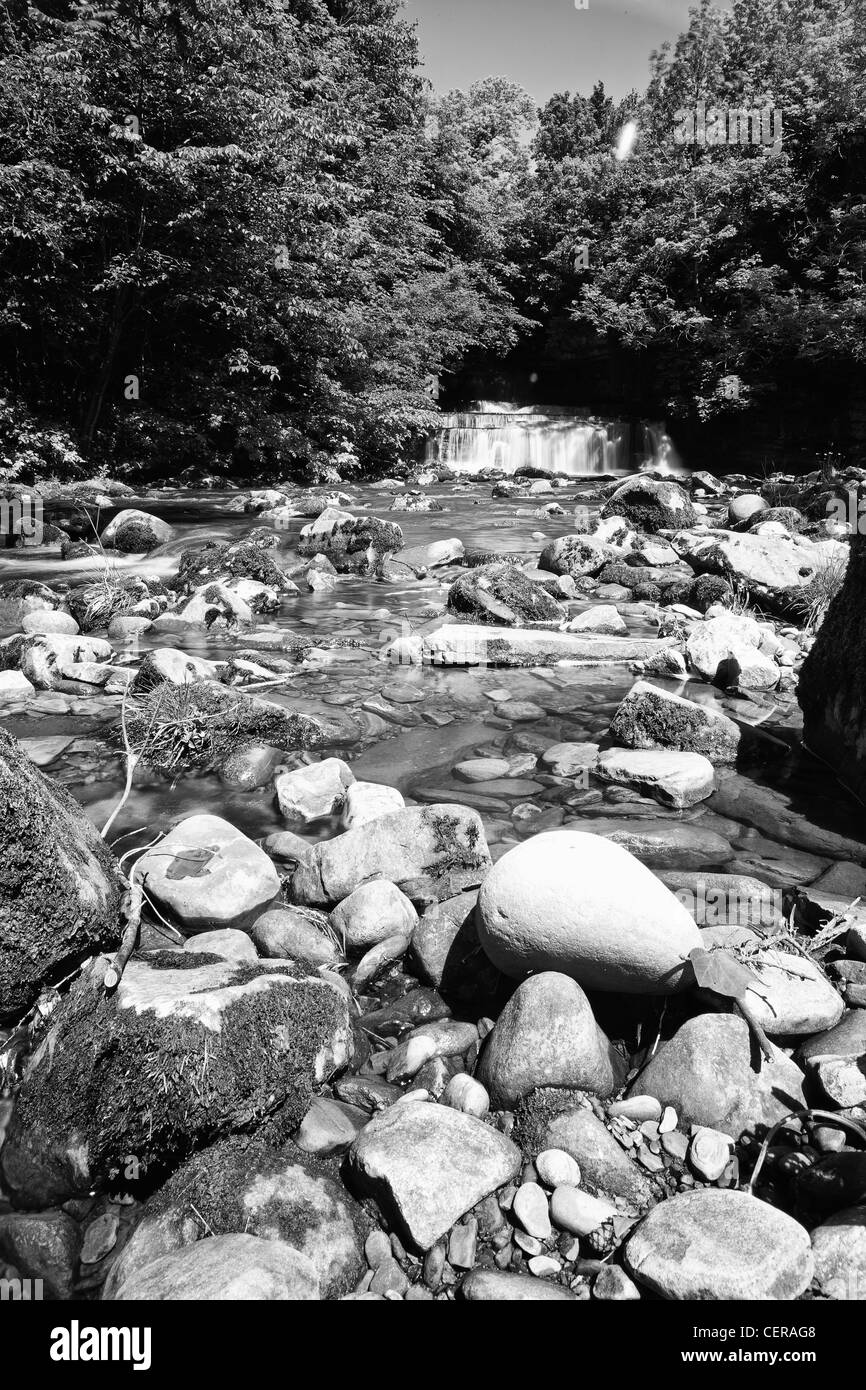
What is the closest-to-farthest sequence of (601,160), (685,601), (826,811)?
(826,811) < (685,601) < (601,160)

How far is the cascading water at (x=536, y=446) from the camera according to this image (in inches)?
935

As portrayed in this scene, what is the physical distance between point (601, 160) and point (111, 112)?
66.4 ft

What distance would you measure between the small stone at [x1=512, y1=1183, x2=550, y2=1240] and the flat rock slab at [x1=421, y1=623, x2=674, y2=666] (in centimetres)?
488

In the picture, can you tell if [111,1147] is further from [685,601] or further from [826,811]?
[685,601]

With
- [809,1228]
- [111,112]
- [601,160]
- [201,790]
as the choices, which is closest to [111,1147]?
[809,1228]

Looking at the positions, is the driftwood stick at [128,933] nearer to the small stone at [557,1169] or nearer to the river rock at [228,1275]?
the river rock at [228,1275]

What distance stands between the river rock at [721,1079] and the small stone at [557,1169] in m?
0.34

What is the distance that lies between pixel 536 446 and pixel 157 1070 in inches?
929

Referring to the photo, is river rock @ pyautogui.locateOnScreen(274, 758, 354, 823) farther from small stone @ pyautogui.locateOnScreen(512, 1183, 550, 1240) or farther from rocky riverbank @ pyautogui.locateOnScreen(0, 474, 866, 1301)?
small stone @ pyautogui.locateOnScreen(512, 1183, 550, 1240)

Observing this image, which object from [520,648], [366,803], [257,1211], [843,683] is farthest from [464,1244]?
[520,648]

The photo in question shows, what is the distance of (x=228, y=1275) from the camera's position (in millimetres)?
1645

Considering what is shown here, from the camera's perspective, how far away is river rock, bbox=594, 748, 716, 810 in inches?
164

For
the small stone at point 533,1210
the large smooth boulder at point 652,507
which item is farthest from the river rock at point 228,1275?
the large smooth boulder at point 652,507
